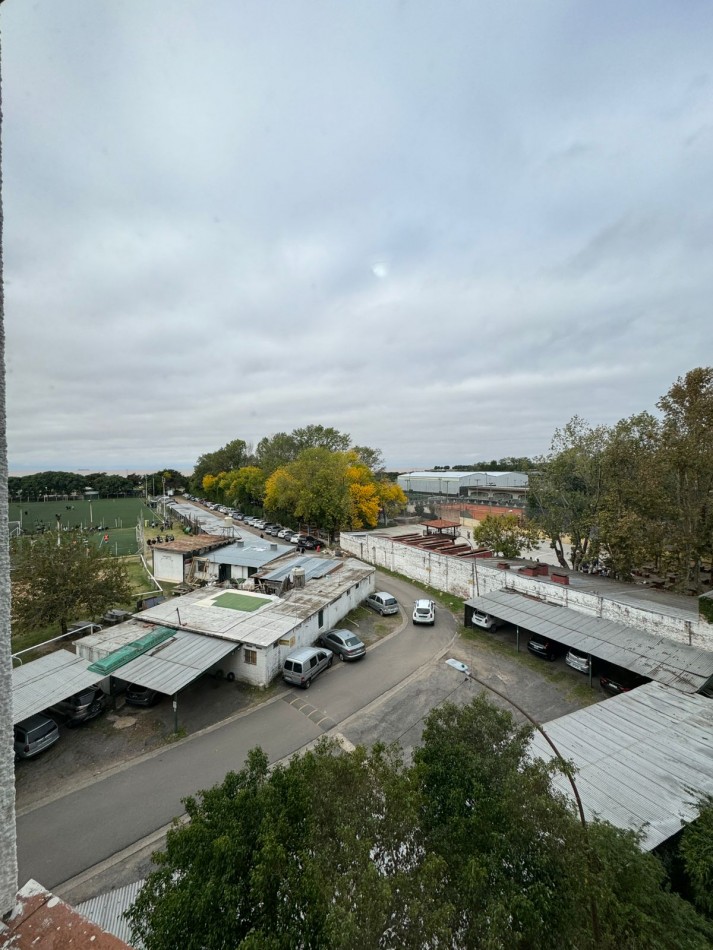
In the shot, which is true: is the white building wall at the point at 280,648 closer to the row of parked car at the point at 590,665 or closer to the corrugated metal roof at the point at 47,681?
the corrugated metal roof at the point at 47,681

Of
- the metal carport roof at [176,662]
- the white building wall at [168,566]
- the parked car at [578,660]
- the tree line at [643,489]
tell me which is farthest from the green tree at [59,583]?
the tree line at [643,489]

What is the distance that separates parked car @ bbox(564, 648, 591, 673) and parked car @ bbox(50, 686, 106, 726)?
1741 cm

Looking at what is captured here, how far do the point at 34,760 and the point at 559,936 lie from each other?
14103 mm

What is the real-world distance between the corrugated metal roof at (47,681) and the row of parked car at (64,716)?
0.40m

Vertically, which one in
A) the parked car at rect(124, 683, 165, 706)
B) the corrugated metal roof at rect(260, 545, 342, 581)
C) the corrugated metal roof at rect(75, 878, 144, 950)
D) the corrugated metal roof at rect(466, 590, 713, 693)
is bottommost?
the parked car at rect(124, 683, 165, 706)

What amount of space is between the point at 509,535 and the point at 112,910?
22894mm

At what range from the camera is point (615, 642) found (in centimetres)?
1478

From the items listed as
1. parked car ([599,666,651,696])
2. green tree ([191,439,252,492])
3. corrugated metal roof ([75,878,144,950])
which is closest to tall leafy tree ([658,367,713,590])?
parked car ([599,666,651,696])

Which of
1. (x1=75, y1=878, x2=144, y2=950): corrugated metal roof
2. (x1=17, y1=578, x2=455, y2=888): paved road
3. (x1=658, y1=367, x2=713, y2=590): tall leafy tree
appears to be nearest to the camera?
(x1=75, y1=878, x2=144, y2=950): corrugated metal roof

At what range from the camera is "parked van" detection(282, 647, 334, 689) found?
49.5 feet

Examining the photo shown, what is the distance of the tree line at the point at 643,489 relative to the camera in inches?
685

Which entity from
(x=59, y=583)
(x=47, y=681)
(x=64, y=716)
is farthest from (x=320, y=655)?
(x=59, y=583)

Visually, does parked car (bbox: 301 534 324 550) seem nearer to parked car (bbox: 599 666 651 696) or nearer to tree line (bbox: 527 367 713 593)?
A: tree line (bbox: 527 367 713 593)

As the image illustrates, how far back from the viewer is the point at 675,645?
46.0 ft
